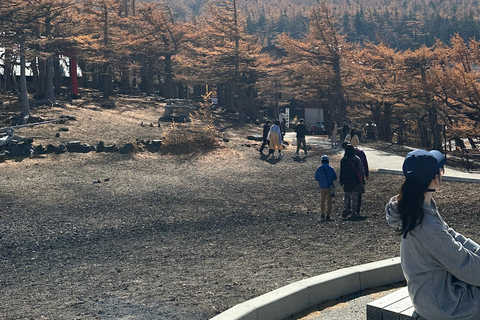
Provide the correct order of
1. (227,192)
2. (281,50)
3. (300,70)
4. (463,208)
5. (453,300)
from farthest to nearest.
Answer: (281,50)
(300,70)
(227,192)
(463,208)
(453,300)

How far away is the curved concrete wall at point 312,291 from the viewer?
4707 mm

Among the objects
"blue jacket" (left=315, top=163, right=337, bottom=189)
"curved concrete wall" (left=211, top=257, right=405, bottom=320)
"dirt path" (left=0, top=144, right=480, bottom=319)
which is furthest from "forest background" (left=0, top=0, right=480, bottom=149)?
"curved concrete wall" (left=211, top=257, right=405, bottom=320)

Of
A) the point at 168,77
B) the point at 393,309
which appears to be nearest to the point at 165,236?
the point at 393,309

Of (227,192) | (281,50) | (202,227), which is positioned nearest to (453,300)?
(202,227)

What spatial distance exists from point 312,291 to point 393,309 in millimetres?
1800

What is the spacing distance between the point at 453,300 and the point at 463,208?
786cm

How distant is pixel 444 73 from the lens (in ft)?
83.9

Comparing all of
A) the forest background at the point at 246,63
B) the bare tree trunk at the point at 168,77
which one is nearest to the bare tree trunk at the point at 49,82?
the forest background at the point at 246,63

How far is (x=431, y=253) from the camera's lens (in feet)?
9.96

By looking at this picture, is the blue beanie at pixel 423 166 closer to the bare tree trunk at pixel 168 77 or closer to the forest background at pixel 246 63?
the forest background at pixel 246 63

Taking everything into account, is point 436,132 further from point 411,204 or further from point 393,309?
point 411,204

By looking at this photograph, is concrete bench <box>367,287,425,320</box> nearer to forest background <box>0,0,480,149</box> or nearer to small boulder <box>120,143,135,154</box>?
small boulder <box>120,143,135,154</box>

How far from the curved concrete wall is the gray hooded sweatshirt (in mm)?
1816

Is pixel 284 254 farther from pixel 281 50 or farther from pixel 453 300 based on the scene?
pixel 281 50
